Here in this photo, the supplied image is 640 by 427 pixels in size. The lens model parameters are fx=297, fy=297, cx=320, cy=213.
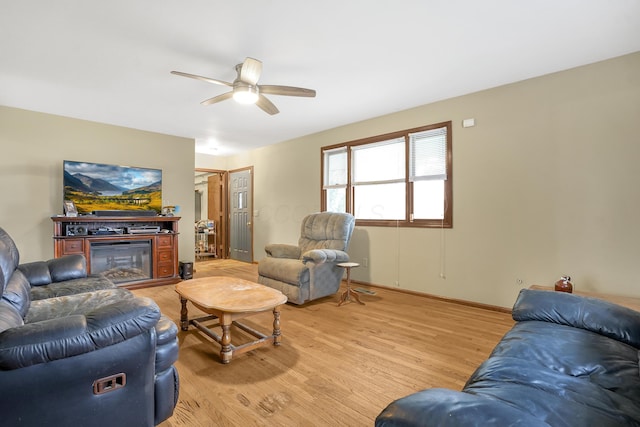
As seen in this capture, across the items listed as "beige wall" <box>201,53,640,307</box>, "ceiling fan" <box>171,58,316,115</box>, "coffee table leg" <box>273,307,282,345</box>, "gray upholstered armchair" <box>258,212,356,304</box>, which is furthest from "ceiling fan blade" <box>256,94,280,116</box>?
"coffee table leg" <box>273,307,282,345</box>

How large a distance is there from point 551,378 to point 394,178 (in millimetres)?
3379

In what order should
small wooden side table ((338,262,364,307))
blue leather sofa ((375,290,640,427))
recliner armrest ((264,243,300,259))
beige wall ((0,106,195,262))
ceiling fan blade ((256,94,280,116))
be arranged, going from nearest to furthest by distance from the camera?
1. blue leather sofa ((375,290,640,427))
2. ceiling fan blade ((256,94,280,116))
3. small wooden side table ((338,262,364,307))
4. beige wall ((0,106,195,262))
5. recliner armrest ((264,243,300,259))

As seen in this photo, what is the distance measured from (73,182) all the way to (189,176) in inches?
68.1

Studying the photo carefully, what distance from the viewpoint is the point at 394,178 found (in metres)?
4.35

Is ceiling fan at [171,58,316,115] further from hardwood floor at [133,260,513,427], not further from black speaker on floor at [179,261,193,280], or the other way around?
black speaker on floor at [179,261,193,280]

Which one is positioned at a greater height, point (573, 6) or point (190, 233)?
point (573, 6)

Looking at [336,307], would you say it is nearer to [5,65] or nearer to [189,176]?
[189,176]

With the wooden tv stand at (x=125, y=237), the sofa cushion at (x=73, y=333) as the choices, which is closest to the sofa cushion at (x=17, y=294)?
the sofa cushion at (x=73, y=333)

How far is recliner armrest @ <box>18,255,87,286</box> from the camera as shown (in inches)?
98.2

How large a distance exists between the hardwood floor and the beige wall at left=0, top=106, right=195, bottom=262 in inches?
98.8

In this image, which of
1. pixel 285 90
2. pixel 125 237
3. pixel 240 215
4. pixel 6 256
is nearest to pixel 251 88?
pixel 285 90

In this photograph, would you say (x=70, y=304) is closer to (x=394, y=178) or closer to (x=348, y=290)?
(x=348, y=290)

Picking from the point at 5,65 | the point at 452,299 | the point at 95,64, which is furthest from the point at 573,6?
the point at 5,65

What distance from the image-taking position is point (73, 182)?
4.32 metres
